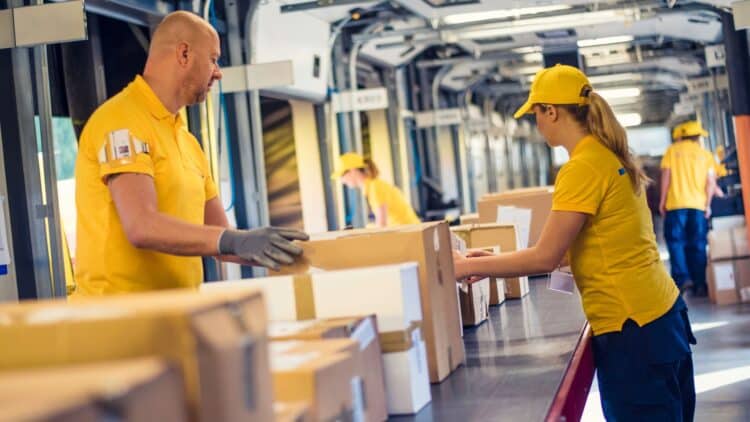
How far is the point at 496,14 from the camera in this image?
9812 mm

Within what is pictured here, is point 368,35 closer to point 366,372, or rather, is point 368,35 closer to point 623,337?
point 623,337

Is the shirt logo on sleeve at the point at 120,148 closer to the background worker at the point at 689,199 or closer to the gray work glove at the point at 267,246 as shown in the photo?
the gray work glove at the point at 267,246

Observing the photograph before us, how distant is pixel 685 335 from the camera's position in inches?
111

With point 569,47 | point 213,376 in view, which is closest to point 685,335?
point 213,376

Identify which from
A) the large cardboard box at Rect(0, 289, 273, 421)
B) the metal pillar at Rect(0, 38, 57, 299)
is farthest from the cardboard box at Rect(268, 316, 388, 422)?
the metal pillar at Rect(0, 38, 57, 299)

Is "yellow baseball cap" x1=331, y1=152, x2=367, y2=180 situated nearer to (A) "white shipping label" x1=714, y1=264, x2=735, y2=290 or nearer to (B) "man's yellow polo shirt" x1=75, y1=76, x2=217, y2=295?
(A) "white shipping label" x1=714, y1=264, x2=735, y2=290

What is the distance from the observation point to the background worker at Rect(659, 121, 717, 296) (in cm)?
993

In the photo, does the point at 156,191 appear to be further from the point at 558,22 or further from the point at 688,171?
the point at 688,171

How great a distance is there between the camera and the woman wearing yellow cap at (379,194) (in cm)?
787

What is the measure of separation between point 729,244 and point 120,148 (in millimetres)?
7293

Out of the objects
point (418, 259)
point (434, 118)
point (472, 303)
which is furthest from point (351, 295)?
point (434, 118)

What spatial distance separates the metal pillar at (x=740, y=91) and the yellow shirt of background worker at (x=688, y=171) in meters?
1.21

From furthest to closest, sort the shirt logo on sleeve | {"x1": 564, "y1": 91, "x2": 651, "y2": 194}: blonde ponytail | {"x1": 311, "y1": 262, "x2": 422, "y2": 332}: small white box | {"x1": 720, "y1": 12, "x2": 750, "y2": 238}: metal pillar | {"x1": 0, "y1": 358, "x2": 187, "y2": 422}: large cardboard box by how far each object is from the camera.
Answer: {"x1": 720, "y1": 12, "x2": 750, "y2": 238}: metal pillar, {"x1": 564, "y1": 91, "x2": 651, "y2": 194}: blonde ponytail, the shirt logo on sleeve, {"x1": 311, "y1": 262, "x2": 422, "y2": 332}: small white box, {"x1": 0, "y1": 358, "x2": 187, "y2": 422}: large cardboard box

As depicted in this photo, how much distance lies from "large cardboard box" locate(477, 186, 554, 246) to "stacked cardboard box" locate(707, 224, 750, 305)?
176 inches
